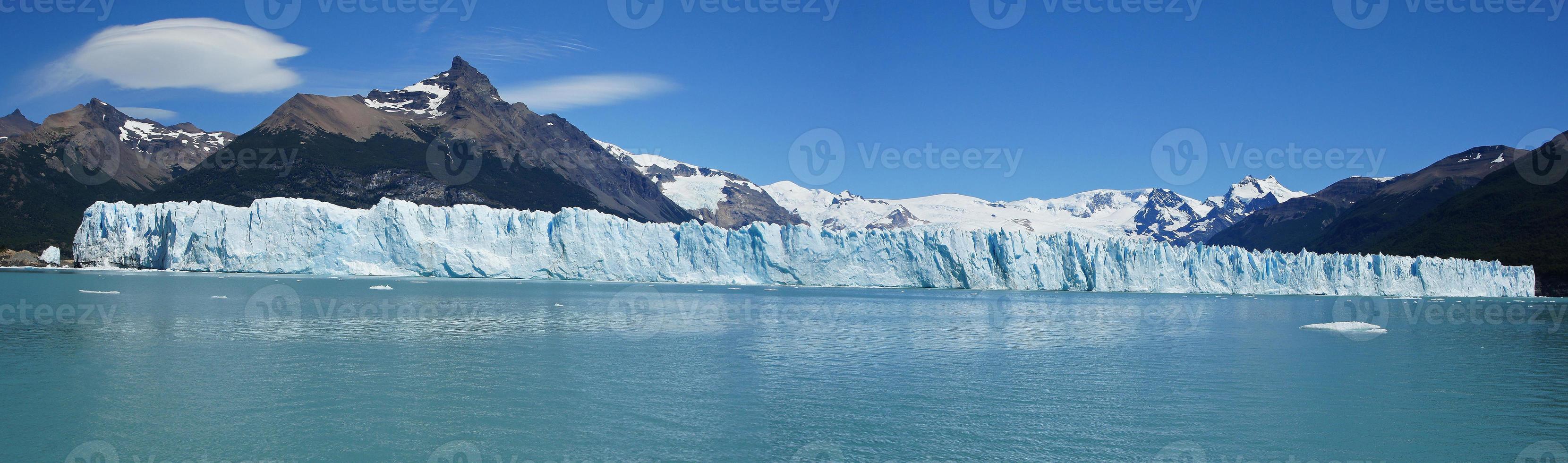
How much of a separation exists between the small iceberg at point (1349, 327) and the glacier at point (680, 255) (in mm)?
24652

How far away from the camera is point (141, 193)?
336 ft

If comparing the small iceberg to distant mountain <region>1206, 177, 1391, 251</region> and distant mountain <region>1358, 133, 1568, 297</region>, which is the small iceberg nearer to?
distant mountain <region>1358, 133, 1568, 297</region>

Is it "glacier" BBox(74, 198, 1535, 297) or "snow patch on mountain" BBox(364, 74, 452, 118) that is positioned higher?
"snow patch on mountain" BBox(364, 74, 452, 118)

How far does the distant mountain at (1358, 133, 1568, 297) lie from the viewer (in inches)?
2694

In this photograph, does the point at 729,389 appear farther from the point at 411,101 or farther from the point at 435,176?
the point at 411,101

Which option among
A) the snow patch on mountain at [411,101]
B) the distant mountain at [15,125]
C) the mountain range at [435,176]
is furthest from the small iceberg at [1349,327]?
the distant mountain at [15,125]

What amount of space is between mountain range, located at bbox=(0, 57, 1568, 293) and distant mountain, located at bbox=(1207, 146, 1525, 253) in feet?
1.36

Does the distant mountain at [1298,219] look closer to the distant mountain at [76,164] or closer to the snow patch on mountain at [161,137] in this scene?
the distant mountain at [76,164]

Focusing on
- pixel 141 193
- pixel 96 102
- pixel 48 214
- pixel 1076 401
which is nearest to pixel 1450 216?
pixel 1076 401

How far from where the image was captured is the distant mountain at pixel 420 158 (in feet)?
284

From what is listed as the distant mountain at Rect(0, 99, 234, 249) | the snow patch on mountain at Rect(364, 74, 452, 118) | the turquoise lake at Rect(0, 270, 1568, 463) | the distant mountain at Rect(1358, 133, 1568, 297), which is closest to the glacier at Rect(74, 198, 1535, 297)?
the distant mountain at Rect(1358, 133, 1568, 297)

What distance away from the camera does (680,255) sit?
49312mm

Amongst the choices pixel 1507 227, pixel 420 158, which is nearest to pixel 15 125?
pixel 420 158

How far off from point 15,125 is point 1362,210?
19815 cm
